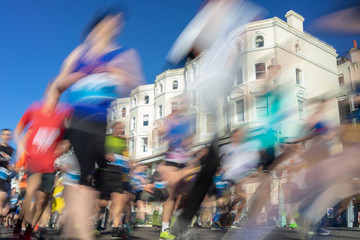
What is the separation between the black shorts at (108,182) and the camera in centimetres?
415

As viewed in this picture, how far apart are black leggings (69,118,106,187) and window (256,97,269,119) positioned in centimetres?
129

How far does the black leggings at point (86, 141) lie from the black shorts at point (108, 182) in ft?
4.78

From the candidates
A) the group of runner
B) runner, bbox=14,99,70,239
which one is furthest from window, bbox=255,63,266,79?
runner, bbox=14,99,70,239

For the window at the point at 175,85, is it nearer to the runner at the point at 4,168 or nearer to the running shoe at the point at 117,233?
the runner at the point at 4,168

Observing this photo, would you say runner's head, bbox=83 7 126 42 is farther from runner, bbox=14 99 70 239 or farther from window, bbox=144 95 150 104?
window, bbox=144 95 150 104

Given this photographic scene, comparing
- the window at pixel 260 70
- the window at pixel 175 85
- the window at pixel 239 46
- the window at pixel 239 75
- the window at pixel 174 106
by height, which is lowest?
the window at pixel 239 75

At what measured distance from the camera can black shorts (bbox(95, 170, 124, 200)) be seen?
13.6 ft

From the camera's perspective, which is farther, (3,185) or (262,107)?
(3,185)

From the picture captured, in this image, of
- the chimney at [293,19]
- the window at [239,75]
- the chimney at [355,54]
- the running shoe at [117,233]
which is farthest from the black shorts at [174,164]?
the chimney at [293,19]

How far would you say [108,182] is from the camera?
4430 mm

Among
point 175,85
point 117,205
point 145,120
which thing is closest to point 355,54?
point 117,205

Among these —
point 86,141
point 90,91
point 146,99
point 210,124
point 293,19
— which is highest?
point 293,19

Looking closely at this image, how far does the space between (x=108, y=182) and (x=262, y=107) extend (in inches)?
87.8

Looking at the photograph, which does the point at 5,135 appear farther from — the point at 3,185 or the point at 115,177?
the point at 115,177
